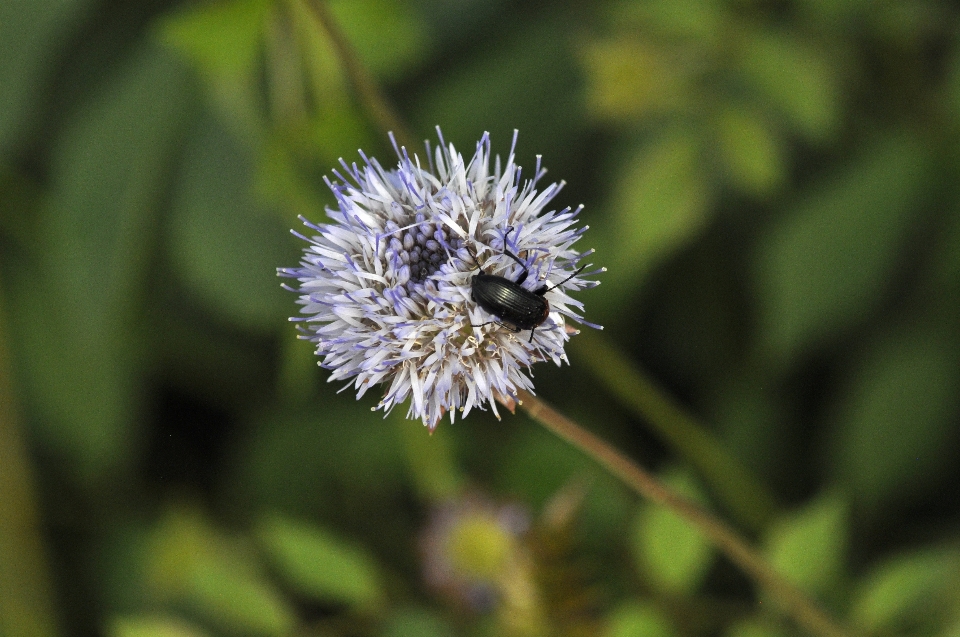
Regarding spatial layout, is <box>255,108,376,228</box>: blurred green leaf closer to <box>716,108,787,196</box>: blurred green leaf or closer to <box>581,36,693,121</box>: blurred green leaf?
<box>581,36,693,121</box>: blurred green leaf

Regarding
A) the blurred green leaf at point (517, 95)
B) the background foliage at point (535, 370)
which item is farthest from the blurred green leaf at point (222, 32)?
the blurred green leaf at point (517, 95)

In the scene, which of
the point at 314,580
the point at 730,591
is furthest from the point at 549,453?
the point at 314,580

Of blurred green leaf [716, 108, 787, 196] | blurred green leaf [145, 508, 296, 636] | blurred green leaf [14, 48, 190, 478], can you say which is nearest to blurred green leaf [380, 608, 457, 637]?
blurred green leaf [145, 508, 296, 636]

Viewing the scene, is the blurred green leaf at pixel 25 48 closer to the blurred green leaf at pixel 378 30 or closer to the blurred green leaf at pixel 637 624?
the blurred green leaf at pixel 378 30

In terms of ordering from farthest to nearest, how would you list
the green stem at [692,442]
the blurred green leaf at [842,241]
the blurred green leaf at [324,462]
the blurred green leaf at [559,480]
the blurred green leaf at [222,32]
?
the blurred green leaf at [324,462], the blurred green leaf at [559,480], the green stem at [692,442], the blurred green leaf at [842,241], the blurred green leaf at [222,32]

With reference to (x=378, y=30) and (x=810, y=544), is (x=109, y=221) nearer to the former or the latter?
(x=378, y=30)

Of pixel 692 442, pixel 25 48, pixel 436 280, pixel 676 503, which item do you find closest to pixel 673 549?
pixel 692 442
